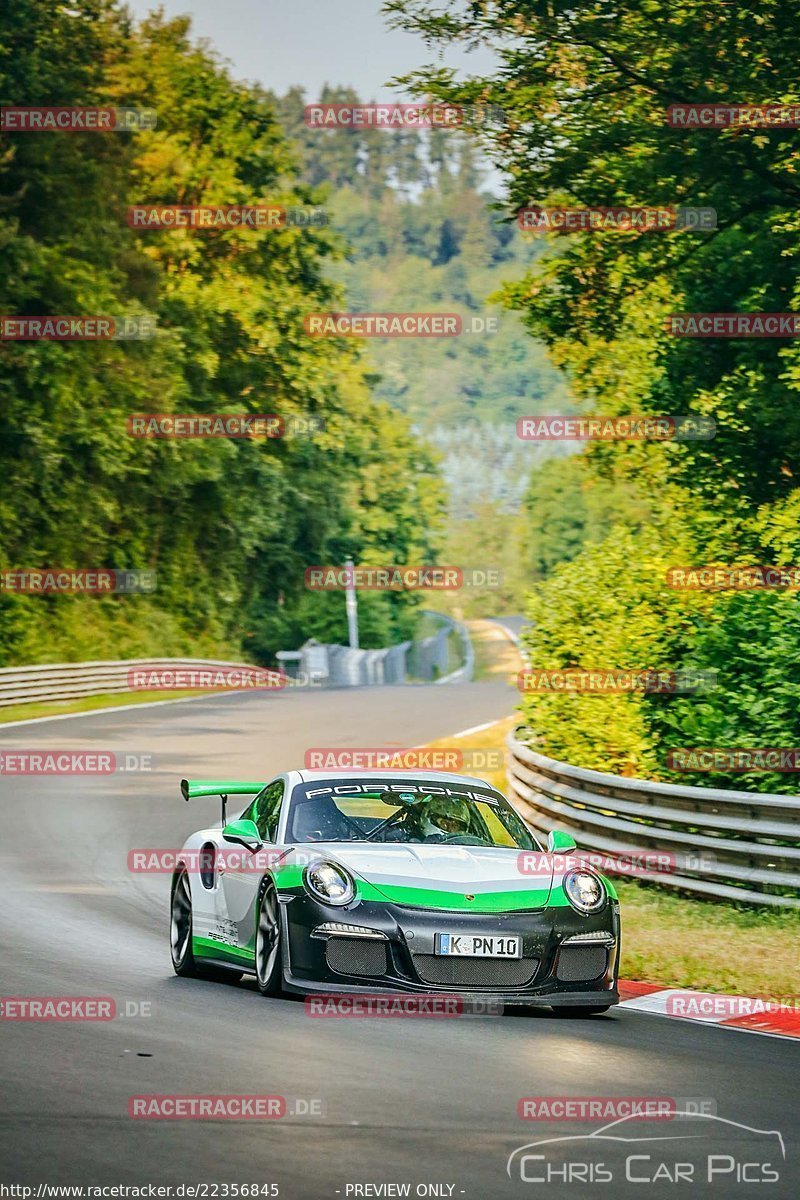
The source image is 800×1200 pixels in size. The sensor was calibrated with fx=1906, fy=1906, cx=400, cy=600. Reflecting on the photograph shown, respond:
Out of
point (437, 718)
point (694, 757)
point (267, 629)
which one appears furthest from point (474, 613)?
point (694, 757)

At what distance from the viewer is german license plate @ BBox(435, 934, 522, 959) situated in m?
9.56

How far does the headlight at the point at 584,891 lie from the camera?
32.8 feet

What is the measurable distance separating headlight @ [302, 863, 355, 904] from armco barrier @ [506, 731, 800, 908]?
4646 mm

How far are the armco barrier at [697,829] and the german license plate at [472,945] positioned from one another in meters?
4.39

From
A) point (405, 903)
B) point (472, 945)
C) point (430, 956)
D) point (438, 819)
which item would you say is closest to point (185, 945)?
point (438, 819)

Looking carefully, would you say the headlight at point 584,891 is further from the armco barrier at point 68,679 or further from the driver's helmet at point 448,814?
the armco barrier at point 68,679

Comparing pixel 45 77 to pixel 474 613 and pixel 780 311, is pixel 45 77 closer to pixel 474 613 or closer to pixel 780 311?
pixel 780 311

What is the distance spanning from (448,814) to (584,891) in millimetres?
1358

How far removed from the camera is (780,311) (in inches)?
1048

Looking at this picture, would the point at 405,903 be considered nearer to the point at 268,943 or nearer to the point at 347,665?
the point at 268,943

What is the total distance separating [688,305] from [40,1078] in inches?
877

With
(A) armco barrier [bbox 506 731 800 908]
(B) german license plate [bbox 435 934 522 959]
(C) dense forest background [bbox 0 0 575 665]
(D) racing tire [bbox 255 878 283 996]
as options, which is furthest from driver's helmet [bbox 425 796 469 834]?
(C) dense forest background [bbox 0 0 575 665]

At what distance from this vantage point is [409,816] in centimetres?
1109

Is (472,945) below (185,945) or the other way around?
the other way around
